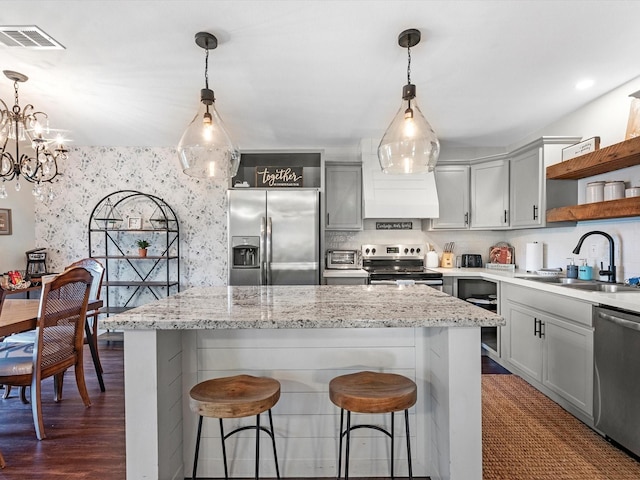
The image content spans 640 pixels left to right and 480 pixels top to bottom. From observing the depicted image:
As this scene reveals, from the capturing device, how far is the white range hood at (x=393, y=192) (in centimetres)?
404

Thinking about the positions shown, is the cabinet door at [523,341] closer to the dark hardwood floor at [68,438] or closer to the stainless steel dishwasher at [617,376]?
the stainless steel dishwasher at [617,376]

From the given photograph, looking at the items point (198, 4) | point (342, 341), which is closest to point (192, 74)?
point (198, 4)

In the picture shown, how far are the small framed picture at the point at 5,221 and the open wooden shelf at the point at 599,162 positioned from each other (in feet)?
19.5

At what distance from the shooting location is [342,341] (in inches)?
72.7

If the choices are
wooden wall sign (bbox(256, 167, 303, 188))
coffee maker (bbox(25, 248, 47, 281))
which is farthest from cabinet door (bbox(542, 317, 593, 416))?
coffee maker (bbox(25, 248, 47, 281))

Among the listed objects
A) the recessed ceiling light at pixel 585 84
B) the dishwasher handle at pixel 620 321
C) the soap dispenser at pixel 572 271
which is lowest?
the dishwasher handle at pixel 620 321

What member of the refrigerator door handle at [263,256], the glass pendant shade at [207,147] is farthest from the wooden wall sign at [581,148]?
the refrigerator door handle at [263,256]

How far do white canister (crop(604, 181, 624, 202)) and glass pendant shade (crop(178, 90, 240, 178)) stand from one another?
2.85 metres

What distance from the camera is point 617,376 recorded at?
205 centimetres

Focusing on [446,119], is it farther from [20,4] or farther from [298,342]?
[20,4]

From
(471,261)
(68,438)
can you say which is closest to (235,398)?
(68,438)

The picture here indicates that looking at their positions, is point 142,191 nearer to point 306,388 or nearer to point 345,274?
point 345,274

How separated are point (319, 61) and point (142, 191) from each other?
326 cm

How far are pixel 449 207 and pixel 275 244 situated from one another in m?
2.14
